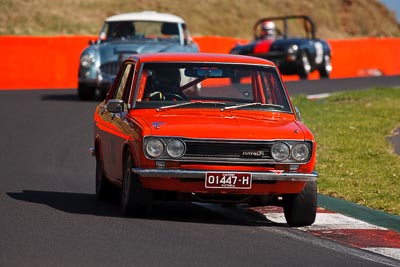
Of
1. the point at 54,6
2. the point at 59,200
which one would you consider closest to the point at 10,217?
the point at 59,200

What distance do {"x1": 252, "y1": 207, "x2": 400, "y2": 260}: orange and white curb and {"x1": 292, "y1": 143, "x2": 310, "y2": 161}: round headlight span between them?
1.75 ft

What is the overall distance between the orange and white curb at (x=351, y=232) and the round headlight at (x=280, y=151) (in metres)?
0.57

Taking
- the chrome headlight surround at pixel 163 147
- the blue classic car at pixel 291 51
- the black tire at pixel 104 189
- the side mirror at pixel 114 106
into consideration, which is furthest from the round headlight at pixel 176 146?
the blue classic car at pixel 291 51

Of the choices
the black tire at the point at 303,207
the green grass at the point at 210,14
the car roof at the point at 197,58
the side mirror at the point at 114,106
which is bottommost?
the green grass at the point at 210,14

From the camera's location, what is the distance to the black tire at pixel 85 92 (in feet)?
76.0

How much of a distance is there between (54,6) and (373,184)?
32.6m

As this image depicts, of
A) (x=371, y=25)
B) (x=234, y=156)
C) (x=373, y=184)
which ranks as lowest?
(x=371, y=25)

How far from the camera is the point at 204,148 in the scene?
9.06m

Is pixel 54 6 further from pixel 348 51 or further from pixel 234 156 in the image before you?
pixel 234 156

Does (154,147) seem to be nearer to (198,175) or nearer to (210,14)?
(198,175)

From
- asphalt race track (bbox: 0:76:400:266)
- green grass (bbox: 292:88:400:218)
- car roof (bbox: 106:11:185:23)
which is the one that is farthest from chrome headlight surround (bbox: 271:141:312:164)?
car roof (bbox: 106:11:185:23)

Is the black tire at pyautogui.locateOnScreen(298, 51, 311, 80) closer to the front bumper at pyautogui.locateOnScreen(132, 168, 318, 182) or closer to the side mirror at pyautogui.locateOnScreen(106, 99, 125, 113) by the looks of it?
the side mirror at pyautogui.locateOnScreen(106, 99, 125, 113)

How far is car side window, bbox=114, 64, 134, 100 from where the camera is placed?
10.4 meters

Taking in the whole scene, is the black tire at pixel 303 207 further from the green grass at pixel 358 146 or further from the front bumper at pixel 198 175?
the green grass at pixel 358 146
